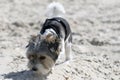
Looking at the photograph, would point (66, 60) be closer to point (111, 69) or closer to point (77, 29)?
point (111, 69)

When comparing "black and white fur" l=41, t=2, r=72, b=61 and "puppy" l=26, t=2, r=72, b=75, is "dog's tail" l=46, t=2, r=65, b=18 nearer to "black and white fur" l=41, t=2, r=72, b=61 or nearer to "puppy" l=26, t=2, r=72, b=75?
"black and white fur" l=41, t=2, r=72, b=61

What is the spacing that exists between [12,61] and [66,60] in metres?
1.07

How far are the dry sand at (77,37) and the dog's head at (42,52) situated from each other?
384mm

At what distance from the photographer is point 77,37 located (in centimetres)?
1178

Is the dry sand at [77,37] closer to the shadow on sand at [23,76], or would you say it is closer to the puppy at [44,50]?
the shadow on sand at [23,76]

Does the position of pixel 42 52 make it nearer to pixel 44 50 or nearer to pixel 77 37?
pixel 44 50

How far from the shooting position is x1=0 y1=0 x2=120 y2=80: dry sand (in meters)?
8.46

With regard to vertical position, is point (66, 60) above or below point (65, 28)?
below

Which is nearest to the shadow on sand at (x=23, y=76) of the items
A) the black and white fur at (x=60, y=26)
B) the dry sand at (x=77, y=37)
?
the dry sand at (x=77, y=37)

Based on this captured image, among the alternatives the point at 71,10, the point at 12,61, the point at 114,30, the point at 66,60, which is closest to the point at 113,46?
the point at 114,30

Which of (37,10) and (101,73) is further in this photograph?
(37,10)

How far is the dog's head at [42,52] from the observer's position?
24.2 ft

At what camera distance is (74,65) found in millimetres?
8742

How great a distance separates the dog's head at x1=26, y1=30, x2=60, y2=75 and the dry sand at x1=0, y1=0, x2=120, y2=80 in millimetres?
384
